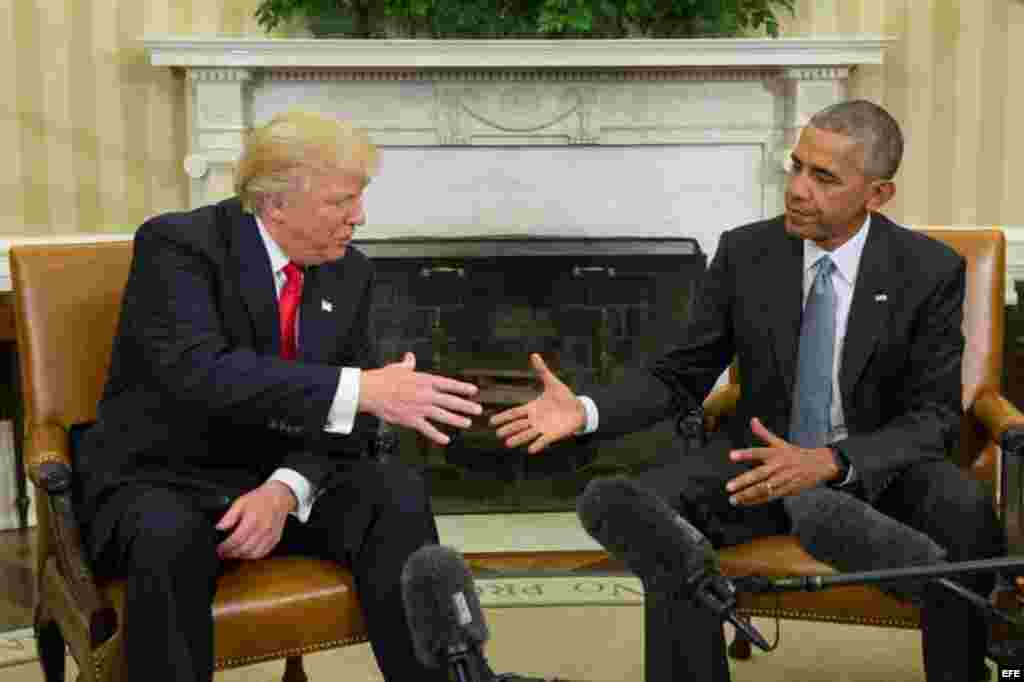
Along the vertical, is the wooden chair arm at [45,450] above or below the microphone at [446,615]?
below

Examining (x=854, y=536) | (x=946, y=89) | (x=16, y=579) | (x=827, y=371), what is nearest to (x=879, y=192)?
(x=827, y=371)

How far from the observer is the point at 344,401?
2424mm

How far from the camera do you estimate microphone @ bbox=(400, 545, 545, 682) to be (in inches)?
38.6

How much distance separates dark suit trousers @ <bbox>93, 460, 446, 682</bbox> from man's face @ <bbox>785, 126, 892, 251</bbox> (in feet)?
3.02

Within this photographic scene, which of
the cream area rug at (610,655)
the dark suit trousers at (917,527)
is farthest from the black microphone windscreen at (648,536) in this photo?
the cream area rug at (610,655)

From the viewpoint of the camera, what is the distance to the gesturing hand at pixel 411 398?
2.32m

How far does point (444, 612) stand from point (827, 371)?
188cm

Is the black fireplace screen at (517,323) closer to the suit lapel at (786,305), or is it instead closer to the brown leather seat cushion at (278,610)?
the suit lapel at (786,305)

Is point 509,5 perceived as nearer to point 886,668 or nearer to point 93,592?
point 886,668

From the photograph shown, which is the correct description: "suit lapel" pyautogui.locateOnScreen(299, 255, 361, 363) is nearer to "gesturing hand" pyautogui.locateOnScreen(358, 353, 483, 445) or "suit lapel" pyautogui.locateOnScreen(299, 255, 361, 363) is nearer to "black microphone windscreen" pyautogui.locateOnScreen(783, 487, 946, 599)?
"gesturing hand" pyautogui.locateOnScreen(358, 353, 483, 445)

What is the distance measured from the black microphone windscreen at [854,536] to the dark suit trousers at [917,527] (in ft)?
3.96

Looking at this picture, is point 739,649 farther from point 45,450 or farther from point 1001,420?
point 45,450

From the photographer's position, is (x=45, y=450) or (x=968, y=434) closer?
(x=45, y=450)

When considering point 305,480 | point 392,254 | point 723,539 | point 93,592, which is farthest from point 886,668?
point 392,254
